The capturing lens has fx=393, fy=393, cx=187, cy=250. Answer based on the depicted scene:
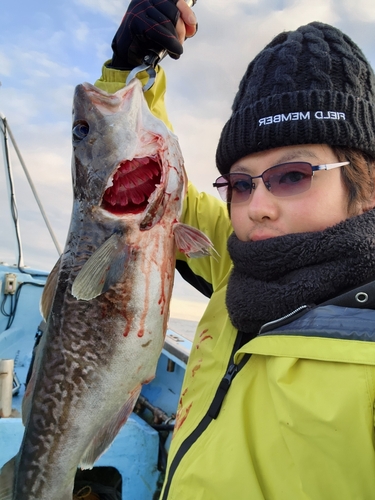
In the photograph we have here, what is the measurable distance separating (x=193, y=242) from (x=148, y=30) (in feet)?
4.00

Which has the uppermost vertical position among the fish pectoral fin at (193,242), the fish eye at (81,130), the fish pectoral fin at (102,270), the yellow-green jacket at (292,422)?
the fish eye at (81,130)

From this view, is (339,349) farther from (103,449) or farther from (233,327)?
(103,449)

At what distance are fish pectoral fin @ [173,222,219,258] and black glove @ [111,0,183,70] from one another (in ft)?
3.50

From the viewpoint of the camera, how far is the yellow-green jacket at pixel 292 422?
3.75 ft

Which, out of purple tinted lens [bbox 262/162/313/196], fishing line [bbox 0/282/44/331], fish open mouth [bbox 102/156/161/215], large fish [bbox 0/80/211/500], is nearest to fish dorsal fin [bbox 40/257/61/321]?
large fish [bbox 0/80/211/500]

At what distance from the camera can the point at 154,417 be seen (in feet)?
11.8

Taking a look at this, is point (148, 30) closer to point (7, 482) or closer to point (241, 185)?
point (241, 185)

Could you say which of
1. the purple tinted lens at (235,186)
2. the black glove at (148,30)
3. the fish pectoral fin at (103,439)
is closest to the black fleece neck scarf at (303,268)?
the purple tinted lens at (235,186)

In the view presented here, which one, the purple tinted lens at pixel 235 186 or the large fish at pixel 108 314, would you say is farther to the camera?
the large fish at pixel 108 314

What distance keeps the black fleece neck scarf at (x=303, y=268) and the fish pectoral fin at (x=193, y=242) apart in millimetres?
286

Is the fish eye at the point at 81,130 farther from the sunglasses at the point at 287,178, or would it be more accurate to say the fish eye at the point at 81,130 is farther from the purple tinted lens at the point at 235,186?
the sunglasses at the point at 287,178

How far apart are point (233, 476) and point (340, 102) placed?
1565 millimetres

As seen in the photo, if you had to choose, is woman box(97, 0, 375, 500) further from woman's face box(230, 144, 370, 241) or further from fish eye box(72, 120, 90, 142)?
fish eye box(72, 120, 90, 142)

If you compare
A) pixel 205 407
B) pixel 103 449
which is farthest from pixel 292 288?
pixel 103 449
